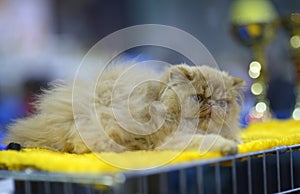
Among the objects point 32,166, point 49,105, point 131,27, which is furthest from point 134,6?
point 32,166

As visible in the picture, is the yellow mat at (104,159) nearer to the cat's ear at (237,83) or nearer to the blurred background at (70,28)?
the cat's ear at (237,83)

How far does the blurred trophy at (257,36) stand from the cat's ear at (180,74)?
73 centimetres

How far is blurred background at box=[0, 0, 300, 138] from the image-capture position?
8.61 ft

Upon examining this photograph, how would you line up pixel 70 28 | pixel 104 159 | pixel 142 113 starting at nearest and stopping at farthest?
pixel 104 159 → pixel 142 113 → pixel 70 28

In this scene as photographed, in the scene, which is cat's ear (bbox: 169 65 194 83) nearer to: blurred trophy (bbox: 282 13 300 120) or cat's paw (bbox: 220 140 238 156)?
cat's paw (bbox: 220 140 238 156)

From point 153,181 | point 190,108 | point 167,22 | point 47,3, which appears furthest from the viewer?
point 47,3

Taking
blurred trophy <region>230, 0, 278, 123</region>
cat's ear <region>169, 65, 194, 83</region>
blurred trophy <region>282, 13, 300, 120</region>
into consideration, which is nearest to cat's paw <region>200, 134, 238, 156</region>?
cat's ear <region>169, 65, 194, 83</region>

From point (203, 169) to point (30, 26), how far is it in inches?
88.2

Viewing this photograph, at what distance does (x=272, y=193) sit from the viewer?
0.83 metres

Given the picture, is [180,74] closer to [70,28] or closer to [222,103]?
[222,103]

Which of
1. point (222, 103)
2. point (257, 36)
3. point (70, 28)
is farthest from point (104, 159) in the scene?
point (70, 28)

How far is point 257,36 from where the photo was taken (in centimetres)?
161

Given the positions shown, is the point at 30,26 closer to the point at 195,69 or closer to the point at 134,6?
the point at 134,6

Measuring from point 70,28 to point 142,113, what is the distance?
7.16 feet
